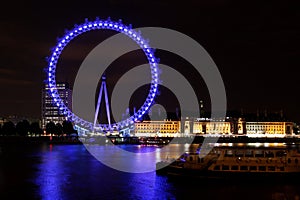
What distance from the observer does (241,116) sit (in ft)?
325

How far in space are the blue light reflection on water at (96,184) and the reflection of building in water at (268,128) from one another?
73.0 m

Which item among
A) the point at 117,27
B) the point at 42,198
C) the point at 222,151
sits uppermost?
the point at 117,27

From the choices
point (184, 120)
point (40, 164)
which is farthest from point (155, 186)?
point (184, 120)

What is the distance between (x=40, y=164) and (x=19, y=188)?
9.32m

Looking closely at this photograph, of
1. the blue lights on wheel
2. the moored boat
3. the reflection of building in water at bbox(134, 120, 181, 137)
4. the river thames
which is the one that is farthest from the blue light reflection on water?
the reflection of building in water at bbox(134, 120, 181, 137)

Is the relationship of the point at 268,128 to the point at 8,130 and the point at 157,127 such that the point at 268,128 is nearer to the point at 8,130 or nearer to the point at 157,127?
the point at 157,127

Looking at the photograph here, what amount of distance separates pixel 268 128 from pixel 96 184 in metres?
79.7

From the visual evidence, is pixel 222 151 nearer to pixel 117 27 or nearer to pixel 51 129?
pixel 117 27

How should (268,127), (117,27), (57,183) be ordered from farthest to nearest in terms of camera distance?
(268,127) → (117,27) → (57,183)

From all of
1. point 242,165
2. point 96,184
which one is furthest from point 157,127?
point 242,165

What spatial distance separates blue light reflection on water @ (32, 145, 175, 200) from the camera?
18.1 m

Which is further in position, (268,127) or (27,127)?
(268,127)

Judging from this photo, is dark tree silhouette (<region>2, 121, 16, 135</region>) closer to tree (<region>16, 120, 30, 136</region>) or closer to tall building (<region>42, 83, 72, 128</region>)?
tree (<region>16, 120, 30, 136</region>)

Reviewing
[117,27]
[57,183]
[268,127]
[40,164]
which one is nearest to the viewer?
[57,183]
